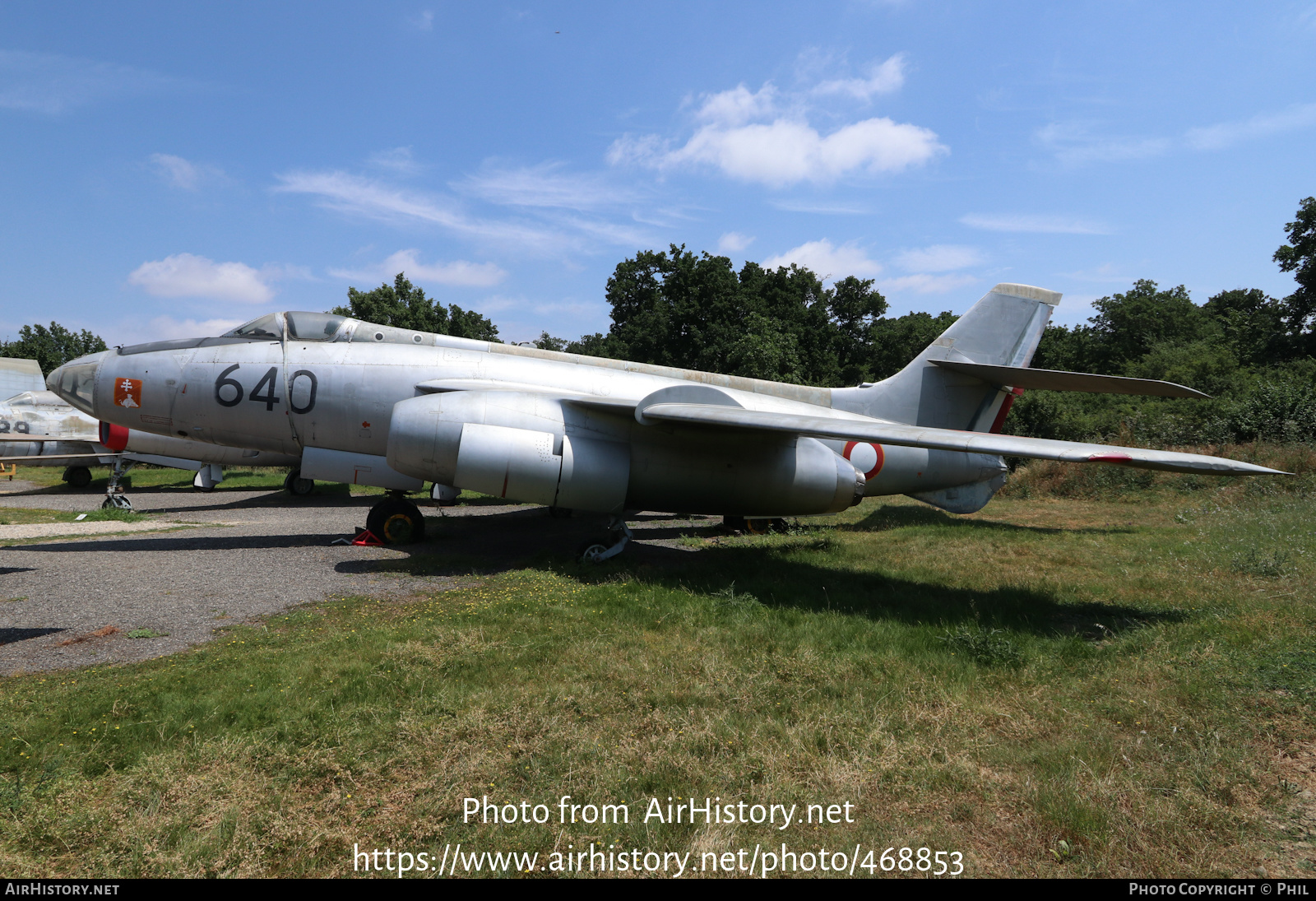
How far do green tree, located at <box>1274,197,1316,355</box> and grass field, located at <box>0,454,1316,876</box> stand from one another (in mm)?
35334

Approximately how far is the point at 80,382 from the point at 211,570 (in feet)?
14.1

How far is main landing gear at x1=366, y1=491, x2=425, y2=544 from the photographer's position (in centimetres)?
→ 1016

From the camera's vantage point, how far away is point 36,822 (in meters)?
2.72

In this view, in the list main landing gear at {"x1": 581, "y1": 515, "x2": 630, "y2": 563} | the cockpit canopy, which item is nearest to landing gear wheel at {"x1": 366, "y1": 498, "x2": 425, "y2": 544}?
the cockpit canopy

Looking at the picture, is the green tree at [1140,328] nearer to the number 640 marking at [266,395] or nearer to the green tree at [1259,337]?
the green tree at [1259,337]

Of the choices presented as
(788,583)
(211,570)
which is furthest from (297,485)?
(788,583)

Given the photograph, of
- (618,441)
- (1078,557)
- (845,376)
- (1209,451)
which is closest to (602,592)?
(618,441)

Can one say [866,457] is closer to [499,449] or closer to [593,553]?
[593,553]

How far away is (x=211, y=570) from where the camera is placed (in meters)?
7.59

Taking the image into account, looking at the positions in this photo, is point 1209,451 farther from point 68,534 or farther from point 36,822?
point 68,534

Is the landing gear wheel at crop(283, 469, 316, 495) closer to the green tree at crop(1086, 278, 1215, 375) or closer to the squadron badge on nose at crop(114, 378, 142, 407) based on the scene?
the squadron badge on nose at crop(114, 378, 142, 407)

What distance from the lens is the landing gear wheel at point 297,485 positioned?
17.7 m

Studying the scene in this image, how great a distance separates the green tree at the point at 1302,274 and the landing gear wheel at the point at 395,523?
4098 centimetres

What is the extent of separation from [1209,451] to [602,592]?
18858mm
